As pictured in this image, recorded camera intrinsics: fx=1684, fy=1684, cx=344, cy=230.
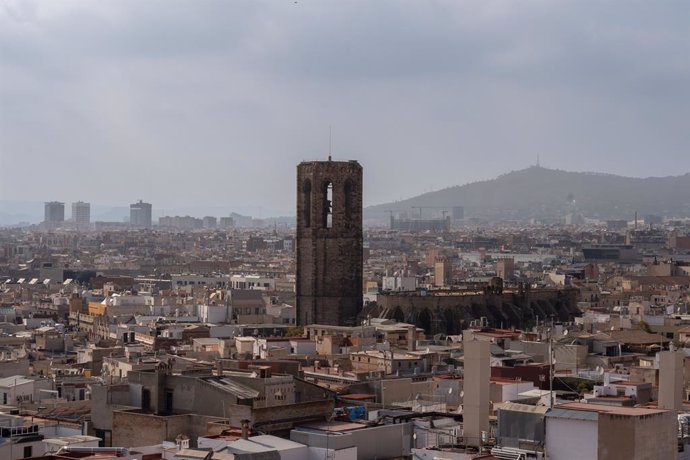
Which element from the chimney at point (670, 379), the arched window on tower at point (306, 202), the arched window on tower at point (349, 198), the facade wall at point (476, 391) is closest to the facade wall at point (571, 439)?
the facade wall at point (476, 391)

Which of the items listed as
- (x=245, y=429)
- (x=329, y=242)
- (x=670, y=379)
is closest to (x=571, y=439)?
(x=245, y=429)

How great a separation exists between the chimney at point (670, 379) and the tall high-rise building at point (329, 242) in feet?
138

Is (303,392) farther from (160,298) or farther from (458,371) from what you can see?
(160,298)

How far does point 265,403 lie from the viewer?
89.1 ft

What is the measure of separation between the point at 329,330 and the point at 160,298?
22.2 metres

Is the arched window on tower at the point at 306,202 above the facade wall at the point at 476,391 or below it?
above

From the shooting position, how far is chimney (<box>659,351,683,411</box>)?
24.8 meters

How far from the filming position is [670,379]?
2509 centimetres

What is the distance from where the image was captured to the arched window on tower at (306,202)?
70.1 meters

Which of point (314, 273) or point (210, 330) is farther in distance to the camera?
point (314, 273)

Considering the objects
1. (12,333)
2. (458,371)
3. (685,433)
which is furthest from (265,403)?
(12,333)

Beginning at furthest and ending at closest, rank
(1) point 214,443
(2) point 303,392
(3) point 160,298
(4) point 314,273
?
(3) point 160,298 < (4) point 314,273 < (2) point 303,392 < (1) point 214,443

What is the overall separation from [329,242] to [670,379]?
4459cm

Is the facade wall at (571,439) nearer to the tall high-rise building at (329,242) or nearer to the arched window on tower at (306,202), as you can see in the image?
the tall high-rise building at (329,242)
